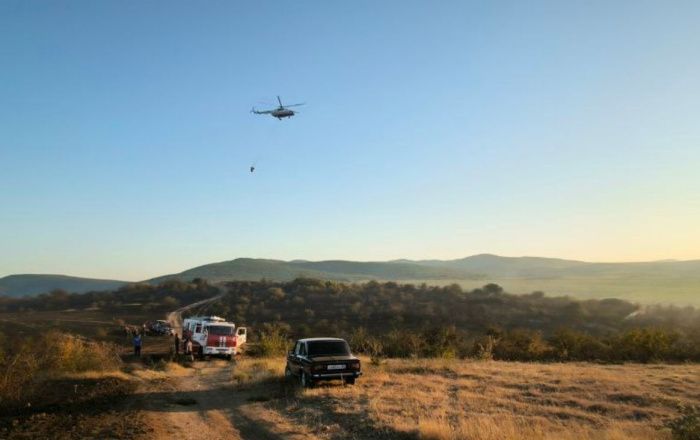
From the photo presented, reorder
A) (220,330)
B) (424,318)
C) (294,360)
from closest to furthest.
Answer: (294,360)
(220,330)
(424,318)

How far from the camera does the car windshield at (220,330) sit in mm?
35906

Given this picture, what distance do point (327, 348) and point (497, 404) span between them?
7.09 m

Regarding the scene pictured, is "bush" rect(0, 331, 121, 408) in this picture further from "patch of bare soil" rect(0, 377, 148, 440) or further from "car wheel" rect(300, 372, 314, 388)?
"car wheel" rect(300, 372, 314, 388)

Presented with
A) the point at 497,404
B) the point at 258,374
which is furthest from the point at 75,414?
the point at 497,404

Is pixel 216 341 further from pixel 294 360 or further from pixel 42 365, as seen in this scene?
pixel 294 360

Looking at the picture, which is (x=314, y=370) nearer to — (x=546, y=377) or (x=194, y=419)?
(x=194, y=419)

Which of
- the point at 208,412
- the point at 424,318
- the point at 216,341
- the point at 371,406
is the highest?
the point at 371,406

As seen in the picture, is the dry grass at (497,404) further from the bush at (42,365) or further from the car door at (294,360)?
the bush at (42,365)

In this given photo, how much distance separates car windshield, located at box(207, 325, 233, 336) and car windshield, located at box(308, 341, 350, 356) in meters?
16.3

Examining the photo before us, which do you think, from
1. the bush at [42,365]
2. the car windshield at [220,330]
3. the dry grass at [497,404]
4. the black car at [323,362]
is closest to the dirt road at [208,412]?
the dry grass at [497,404]

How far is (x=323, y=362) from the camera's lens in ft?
65.4

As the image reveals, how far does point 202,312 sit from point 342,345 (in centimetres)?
5989

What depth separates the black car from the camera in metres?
19.8

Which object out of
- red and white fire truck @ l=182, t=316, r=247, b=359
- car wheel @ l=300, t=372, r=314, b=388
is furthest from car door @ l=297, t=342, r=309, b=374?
red and white fire truck @ l=182, t=316, r=247, b=359
